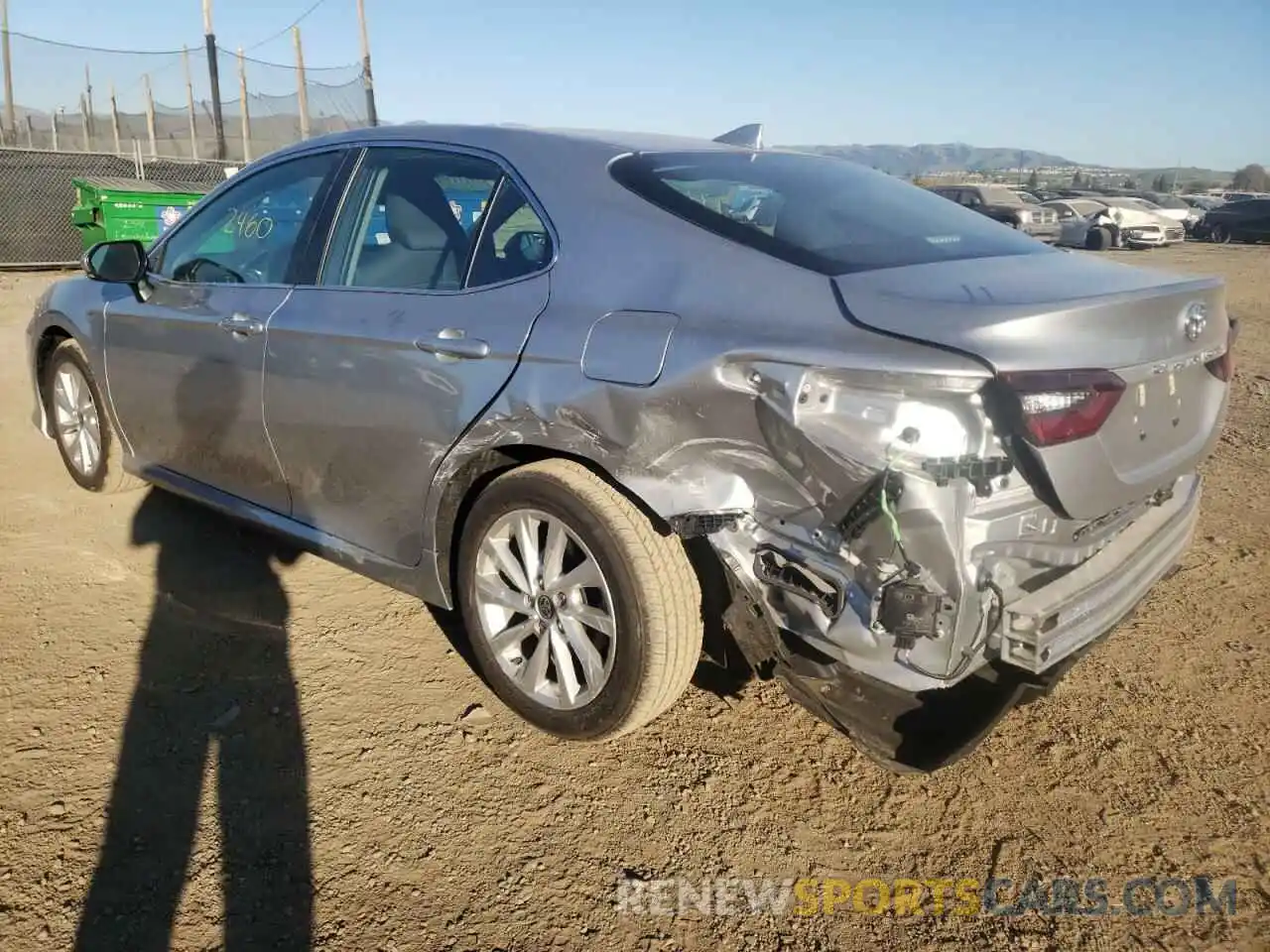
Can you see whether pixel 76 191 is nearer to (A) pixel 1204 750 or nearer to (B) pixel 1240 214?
(A) pixel 1204 750

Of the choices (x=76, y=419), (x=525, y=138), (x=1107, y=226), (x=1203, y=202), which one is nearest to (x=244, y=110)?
(x=76, y=419)

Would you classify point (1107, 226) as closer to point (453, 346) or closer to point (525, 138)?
point (525, 138)

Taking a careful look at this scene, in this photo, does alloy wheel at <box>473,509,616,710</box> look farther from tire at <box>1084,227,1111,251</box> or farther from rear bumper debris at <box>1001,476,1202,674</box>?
tire at <box>1084,227,1111,251</box>

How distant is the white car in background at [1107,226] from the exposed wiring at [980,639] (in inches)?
976

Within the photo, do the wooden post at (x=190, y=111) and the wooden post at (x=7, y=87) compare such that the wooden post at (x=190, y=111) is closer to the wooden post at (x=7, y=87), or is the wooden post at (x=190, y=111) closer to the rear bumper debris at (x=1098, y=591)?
the wooden post at (x=7, y=87)

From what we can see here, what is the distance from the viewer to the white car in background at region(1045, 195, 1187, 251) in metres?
24.2

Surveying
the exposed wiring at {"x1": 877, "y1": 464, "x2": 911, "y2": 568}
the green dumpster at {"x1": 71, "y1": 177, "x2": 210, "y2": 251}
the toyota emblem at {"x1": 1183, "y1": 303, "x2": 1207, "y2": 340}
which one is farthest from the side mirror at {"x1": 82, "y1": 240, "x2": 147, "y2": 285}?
the green dumpster at {"x1": 71, "y1": 177, "x2": 210, "y2": 251}

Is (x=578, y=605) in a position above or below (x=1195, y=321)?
below

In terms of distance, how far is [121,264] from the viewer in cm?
381

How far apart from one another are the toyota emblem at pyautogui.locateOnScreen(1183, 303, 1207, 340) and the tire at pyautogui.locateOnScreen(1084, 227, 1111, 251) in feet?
80.0

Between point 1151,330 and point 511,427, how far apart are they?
1.59 m

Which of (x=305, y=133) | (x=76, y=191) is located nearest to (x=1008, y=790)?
(x=76, y=191)

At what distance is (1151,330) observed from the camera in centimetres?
222

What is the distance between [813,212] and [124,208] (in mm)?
13603
